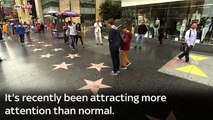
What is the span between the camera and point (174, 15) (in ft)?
36.2

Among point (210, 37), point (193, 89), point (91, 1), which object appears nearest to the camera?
point (193, 89)

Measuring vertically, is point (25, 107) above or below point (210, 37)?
below

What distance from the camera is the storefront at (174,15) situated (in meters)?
9.17

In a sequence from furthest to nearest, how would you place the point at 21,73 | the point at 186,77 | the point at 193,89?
1. the point at 21,73
2. the point at 186,77
3. the point at 193,89

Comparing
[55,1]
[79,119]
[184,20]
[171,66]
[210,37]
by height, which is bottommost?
[79,119]

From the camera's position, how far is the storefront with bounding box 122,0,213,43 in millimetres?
9172

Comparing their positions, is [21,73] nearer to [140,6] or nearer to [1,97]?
[1,97]

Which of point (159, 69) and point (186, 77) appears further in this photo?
point (159, 69)

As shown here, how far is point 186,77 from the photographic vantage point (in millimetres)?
4734

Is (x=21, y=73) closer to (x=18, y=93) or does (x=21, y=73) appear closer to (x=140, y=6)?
(x=18, y=93)

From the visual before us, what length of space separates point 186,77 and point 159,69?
1.04 meters

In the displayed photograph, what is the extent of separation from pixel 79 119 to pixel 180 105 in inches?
96.5

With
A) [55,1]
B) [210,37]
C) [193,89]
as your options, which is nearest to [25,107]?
[193,89]

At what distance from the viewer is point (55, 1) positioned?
3012cm
